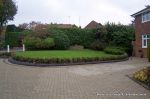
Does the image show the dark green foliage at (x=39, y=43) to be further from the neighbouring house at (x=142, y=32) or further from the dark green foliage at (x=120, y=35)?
the neighbouring house at (x=142, y=32)

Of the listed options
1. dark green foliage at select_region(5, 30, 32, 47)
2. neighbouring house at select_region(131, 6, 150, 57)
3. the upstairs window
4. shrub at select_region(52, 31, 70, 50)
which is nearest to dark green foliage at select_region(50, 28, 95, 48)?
shrub at select_region(52, 31, 70, 50)

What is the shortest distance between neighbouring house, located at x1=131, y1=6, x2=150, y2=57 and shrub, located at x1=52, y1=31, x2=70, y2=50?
8689 millimetres

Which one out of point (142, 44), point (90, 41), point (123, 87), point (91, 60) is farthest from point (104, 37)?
point (123, 87)

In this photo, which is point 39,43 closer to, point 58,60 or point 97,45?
point 97,45

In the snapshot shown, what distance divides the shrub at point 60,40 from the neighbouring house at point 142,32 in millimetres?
8689

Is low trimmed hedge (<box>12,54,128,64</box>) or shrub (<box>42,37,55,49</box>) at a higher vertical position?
shrub (<box>42,37,55,49</box>)

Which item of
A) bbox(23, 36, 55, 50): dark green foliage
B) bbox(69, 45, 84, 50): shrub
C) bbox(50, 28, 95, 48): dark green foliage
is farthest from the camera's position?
bbox(50, 28, 95, 48): dark green foliage

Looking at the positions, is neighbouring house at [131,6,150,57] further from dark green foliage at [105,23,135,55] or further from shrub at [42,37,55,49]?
shrub at [42,37,55,49]

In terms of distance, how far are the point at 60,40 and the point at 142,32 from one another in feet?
33.2

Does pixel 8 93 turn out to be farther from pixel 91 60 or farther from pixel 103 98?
pixel 91 60

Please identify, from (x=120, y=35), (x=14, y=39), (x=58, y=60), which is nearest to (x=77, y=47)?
(x=120, y=35)

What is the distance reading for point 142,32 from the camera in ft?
105

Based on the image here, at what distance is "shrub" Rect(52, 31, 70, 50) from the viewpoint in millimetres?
36250

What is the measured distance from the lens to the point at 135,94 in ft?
37.6
